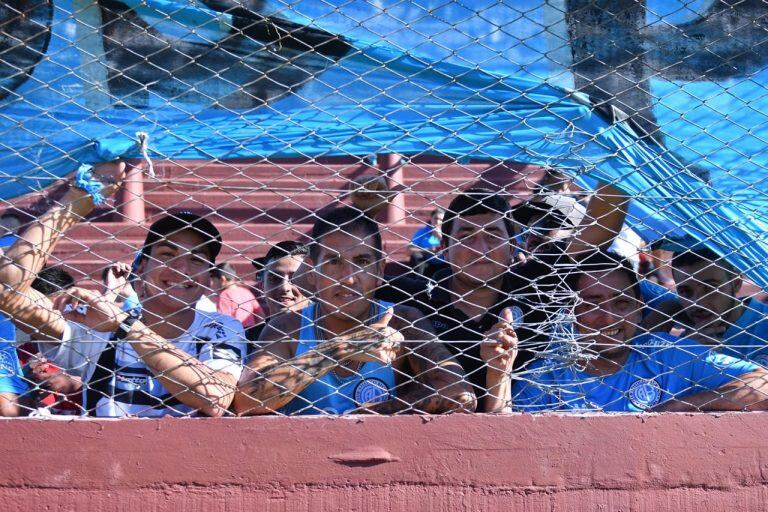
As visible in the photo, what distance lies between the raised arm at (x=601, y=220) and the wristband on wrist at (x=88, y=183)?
4.68 feet

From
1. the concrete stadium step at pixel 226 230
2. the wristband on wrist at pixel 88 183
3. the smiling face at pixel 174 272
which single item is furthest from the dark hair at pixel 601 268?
the concrete stadium step at pixel 226 230

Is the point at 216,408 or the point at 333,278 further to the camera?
the point at 333,278

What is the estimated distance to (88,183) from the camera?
2533 millimetres

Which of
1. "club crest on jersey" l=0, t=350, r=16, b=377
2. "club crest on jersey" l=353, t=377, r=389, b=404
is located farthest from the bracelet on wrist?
"club crest on jersey" l=353, t=377, r=389, b=404

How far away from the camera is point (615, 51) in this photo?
8.41 feet

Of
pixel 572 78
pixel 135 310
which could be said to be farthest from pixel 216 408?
pixel 572 78

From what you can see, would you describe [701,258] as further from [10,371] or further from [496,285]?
[10,371]

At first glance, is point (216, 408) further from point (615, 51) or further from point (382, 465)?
point (615, 51)

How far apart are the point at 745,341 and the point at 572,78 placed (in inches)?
52.6

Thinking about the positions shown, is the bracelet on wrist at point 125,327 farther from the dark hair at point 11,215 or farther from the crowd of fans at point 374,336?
the dark hair at point 11,215

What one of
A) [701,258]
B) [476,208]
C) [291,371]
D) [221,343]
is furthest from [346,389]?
[701,258]

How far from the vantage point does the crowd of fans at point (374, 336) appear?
2.51 meters

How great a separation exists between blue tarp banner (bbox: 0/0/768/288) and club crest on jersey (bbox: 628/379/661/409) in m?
0.47

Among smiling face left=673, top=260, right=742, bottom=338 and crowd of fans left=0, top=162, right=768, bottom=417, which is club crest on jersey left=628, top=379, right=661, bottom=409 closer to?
crowd of fans left=0, top=162, right=768, bottom=417
